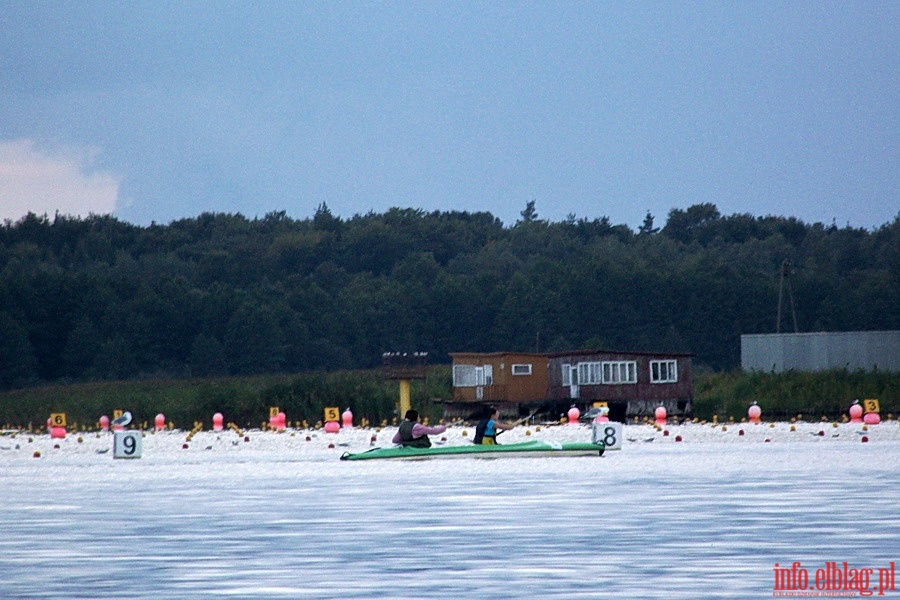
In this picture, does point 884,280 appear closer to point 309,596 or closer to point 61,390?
point 61,390

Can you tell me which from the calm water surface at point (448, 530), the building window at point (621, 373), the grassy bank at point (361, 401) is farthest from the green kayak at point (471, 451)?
the building window at point (621, 373)

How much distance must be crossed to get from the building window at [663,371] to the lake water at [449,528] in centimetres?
3329

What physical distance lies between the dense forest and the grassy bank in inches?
808

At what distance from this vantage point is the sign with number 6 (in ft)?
126

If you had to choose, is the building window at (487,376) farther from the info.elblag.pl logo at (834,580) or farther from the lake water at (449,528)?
the info.elblag.pl logo at (834,580)

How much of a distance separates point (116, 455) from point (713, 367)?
233 feet

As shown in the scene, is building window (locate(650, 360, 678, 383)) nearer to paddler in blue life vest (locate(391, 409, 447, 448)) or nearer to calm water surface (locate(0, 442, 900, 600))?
paddler in blue life vest (locate(391, 409, 447, 448))

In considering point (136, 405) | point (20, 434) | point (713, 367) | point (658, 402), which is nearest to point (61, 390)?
point (136, 405)

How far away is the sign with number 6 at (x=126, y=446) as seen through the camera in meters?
→ 38.4

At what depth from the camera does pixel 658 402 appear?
66.6 m

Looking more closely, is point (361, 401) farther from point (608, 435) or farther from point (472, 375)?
point (608, 435)

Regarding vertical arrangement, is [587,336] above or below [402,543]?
above

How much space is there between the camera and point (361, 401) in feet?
197

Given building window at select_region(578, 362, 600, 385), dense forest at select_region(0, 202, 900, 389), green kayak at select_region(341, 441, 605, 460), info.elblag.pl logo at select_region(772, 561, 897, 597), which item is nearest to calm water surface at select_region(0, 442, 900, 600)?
info.elblag.pl logo at select_region(772, 561, 897, 597)
